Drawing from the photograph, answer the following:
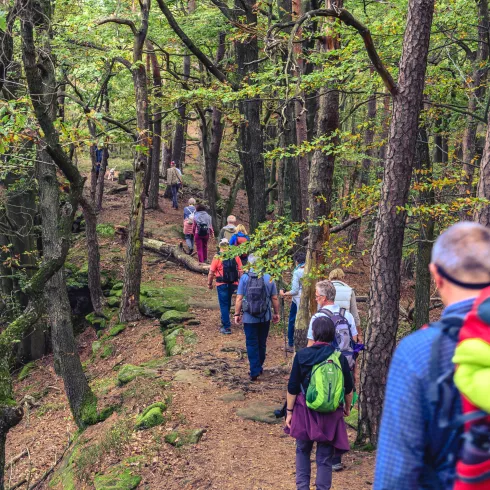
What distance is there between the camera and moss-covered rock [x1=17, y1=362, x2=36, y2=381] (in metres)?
14.8

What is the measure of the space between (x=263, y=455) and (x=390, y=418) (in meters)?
5.36

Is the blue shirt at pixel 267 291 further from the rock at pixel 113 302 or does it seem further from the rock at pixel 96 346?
the rock at pixel 113 302

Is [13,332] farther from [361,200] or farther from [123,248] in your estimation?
[123,248]

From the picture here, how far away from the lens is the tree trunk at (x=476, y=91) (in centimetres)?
1058

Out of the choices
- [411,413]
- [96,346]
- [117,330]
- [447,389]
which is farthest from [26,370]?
[447,389]

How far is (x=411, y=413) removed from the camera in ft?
6.59

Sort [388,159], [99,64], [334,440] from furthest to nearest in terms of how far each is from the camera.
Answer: [99,64]
[388,159]
[334,440]

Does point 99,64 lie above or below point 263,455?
above

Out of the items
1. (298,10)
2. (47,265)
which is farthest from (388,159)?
(298,10)

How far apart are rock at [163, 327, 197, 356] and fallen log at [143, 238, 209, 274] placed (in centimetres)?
487

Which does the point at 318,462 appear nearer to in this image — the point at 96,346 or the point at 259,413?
the point at 259,413

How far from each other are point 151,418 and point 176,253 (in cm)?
1044

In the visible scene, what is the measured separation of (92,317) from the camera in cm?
1540

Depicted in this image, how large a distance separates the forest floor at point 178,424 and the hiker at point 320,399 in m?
1.29
